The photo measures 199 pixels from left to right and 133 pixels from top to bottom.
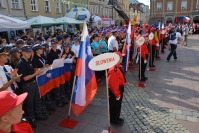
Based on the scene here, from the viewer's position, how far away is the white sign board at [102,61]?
355 centimetres

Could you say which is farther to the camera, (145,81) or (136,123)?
(145,81)

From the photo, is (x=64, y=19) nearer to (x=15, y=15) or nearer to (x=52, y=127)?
(x=15, y=15)

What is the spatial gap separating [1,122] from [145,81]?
21.8 ft

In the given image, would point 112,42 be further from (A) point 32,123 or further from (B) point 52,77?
(A) point 32,123

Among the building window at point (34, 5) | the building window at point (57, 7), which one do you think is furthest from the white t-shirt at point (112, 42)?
the building window at point (57, 7)

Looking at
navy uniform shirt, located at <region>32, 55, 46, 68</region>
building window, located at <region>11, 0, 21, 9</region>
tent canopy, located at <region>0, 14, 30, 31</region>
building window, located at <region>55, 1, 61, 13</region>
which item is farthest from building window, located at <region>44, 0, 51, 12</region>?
navy uniform shirt, located at <region>32, 55, 46, 68</region>

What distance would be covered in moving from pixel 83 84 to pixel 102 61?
1.05m

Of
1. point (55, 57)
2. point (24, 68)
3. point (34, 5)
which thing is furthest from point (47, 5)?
point (24, 68)

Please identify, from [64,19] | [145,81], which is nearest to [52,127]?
[145,81]

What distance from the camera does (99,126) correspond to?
14.8 ft

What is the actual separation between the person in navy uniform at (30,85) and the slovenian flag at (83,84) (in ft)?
2.99

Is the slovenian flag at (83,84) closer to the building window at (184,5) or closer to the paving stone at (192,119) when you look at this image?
the paving stone at (192,119)

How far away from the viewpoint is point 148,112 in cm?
506

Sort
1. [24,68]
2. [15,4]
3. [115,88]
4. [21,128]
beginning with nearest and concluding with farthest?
[21,128], [24,68], [115,88], [15,4]
